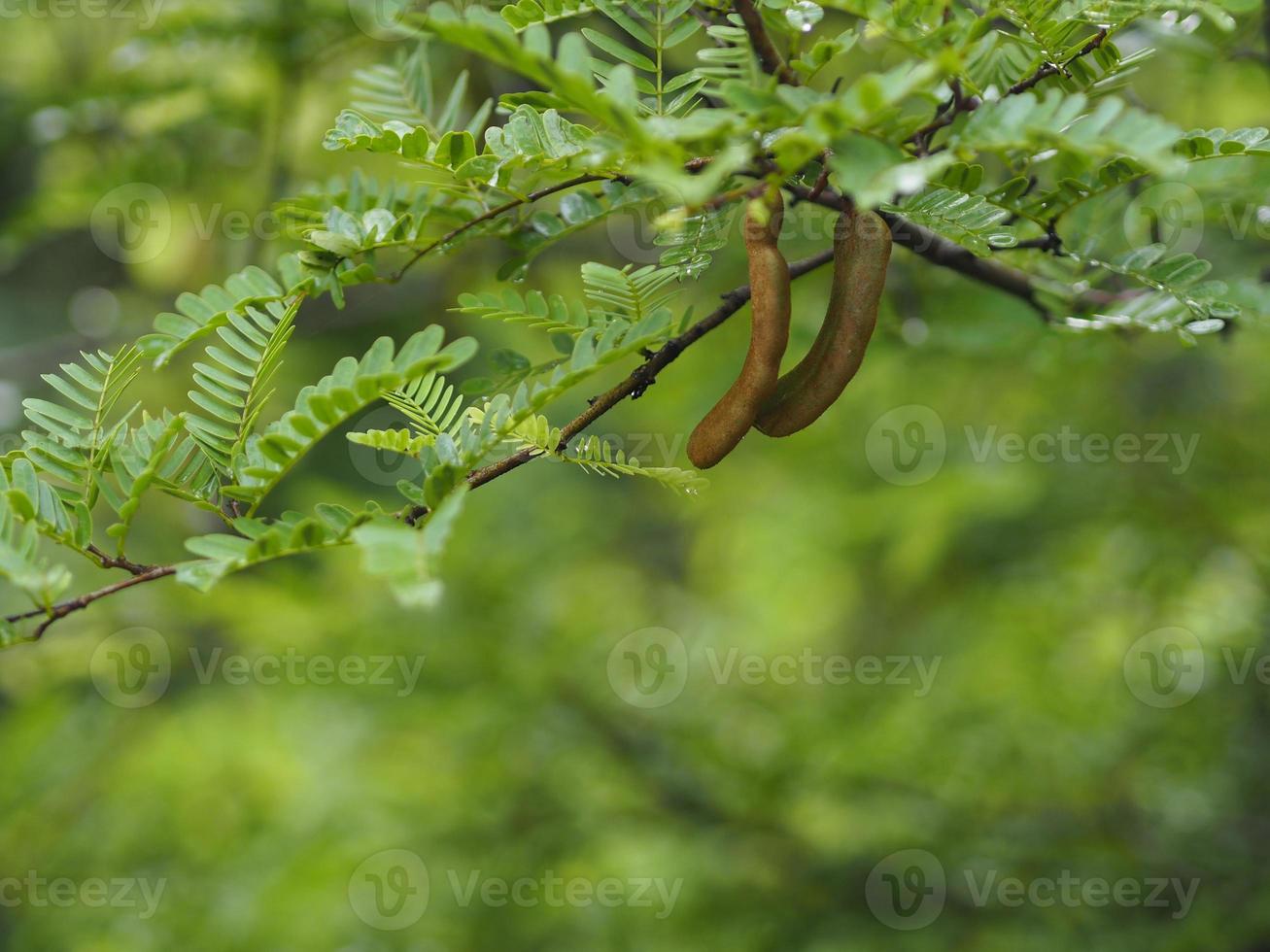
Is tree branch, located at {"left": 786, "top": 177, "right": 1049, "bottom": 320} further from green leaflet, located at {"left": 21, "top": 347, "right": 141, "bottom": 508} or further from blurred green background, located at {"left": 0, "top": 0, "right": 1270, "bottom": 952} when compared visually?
green leaflet, located at {"left": 21, "top": 347, "right": 141, "bottom": 508}

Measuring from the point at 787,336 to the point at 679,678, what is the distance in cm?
287

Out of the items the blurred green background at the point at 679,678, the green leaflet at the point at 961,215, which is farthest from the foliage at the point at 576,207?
the blurred green background at the point at 679,678

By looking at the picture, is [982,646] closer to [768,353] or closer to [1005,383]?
[1005,383]

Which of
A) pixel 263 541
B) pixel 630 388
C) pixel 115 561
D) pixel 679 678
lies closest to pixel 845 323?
pixel 630 388

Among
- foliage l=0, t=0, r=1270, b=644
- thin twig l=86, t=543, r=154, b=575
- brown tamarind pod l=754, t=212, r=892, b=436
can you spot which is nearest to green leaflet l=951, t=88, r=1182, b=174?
foliage l=0, t=0, r=1270, b=644

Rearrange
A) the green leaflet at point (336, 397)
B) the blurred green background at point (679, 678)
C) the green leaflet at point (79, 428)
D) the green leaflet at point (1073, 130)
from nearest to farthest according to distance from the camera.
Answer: the green leaflet at point (1073, 130) → the green leaflet at point (336, 397) → the green leaflet at point (79, 428) → the blurred green background at point (679, 678)

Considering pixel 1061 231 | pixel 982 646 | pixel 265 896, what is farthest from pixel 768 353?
pixel 982 646

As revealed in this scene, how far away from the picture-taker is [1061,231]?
1.24m

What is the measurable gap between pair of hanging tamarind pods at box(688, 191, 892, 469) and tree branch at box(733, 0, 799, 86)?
4.2 inches

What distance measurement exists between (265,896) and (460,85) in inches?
85.9

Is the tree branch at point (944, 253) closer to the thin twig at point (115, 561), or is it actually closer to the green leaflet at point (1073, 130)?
the green leaflet at point (1073, 130)

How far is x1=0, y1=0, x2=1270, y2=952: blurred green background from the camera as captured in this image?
2.29 metres

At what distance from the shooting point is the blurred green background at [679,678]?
2293mm

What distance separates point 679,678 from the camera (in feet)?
11.4
